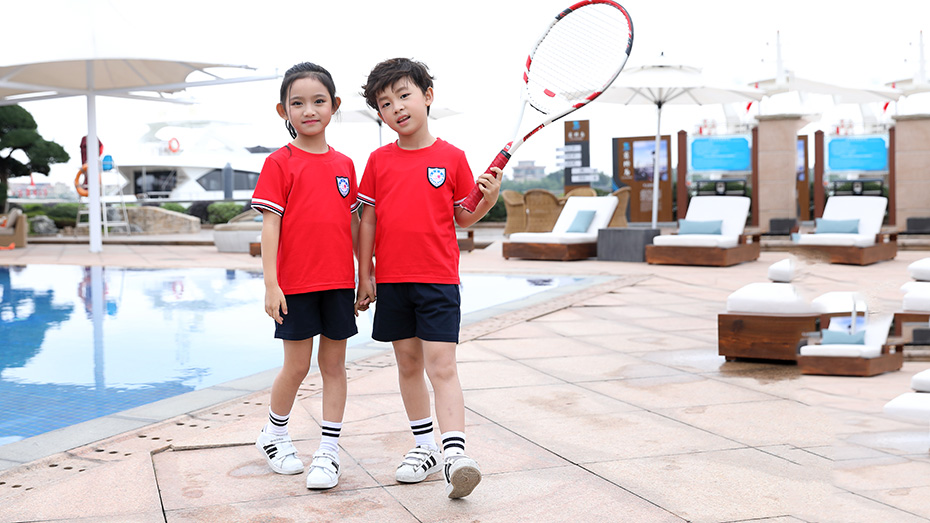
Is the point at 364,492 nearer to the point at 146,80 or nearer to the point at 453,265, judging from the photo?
the point at 453,265

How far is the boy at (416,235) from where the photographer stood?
2.37 meters

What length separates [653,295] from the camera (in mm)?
6910

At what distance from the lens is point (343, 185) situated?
2.47 meters

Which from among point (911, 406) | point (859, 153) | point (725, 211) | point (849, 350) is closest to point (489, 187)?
point (849, 350)

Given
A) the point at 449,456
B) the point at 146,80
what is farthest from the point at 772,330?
the point at 146,80

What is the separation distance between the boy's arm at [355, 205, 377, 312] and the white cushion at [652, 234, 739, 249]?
7.73m

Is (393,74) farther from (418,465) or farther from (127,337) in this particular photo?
(127,337)

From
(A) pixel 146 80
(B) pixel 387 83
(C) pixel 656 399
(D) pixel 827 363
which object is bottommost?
(C) pixel 656 399

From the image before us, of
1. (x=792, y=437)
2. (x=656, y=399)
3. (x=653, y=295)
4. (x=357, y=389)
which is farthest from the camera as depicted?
(x=653, y=295)

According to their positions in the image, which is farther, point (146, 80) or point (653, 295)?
point (146, 80)

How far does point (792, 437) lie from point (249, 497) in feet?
5.64

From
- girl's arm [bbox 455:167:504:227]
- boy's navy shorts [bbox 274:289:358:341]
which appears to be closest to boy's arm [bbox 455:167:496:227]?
girl's arm [bbox 455:167:504:227]

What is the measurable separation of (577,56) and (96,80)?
48.9ft

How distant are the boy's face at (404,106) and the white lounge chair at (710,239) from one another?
7760 millimetres
